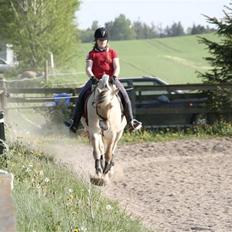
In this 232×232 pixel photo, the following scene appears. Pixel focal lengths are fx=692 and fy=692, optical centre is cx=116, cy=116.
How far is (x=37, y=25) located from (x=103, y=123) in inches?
1088

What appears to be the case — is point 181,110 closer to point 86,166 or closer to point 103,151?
point 86,166

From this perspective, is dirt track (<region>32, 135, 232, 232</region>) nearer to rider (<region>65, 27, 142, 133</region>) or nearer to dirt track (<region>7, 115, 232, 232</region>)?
dirt track (<region>7, 115, 232, 232</region>)

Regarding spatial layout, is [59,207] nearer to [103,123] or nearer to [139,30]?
[103,123]

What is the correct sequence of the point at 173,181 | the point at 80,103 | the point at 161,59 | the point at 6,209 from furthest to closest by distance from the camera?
the point at 161,59 < the point at 80,103 < the point at 173,181 < the point at 6,209

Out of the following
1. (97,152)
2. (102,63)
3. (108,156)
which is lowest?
(108,156)

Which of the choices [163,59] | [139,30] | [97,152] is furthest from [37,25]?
[139,30]

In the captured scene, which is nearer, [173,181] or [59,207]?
[59,207]

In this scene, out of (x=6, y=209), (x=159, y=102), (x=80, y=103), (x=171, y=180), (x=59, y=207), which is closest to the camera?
(x=6, y=209)

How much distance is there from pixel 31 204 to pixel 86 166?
645 cm

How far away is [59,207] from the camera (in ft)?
20.4

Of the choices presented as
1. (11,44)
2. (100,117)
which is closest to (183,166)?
(100,117)

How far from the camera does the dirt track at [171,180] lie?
8.15 meters

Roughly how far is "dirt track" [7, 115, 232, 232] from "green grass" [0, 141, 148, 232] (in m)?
0.93

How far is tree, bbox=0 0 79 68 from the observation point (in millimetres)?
37219
